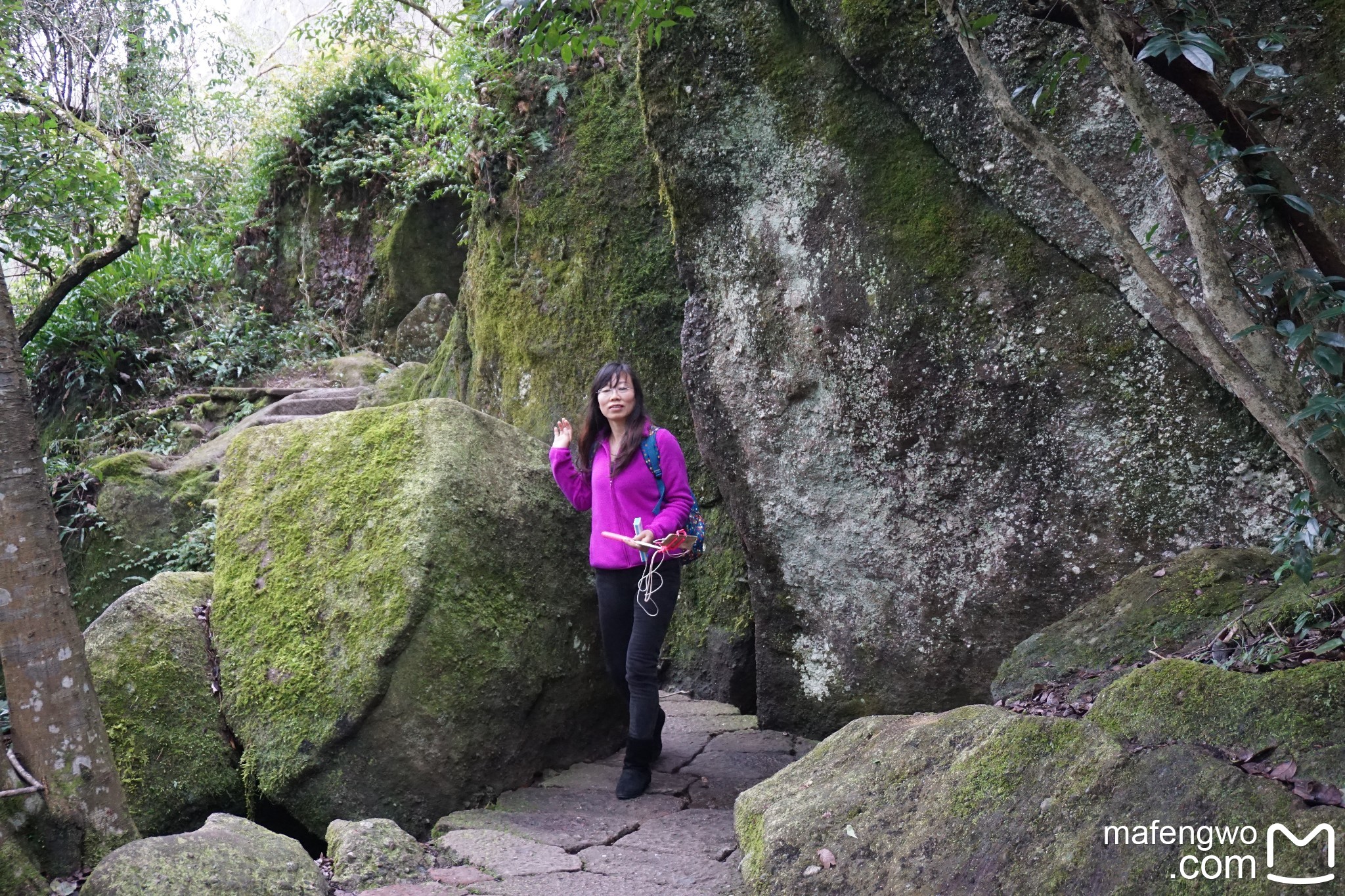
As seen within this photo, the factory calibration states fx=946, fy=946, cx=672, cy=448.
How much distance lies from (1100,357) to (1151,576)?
37.8 inches

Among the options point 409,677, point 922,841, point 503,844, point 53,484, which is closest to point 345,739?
point 409,677

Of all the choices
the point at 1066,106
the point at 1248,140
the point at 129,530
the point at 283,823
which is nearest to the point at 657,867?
the point at 283,823

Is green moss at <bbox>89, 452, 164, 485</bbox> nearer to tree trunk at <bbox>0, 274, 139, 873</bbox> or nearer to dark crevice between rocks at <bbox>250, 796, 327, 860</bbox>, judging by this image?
dark crevice between rocks at <bbox>250, 796, 327, 860</bbox>

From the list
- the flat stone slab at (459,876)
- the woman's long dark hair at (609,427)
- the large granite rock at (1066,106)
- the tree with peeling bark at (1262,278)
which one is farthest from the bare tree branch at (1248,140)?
the flat stone slab at (459,876)

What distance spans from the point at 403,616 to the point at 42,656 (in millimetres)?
1322

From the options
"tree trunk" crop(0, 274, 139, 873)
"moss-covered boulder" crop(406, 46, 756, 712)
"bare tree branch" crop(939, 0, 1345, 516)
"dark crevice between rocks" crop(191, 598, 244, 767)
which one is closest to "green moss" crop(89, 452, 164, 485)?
"moss-covered boulder" crop(406, 46, 756, 712)

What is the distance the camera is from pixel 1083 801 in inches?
91.2

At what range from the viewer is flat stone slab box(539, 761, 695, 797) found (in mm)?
4363

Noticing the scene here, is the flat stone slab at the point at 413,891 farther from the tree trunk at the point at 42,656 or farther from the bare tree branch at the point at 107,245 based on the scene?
the bare tree branch at the point at 107,245

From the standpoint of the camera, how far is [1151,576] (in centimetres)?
364

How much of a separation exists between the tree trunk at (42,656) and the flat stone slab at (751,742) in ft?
8.92

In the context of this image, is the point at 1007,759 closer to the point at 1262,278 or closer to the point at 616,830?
the point at 1262,278

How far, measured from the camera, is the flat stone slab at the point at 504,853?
3.43 meters

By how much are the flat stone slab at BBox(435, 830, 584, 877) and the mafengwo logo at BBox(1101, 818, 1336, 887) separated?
2.05 m
